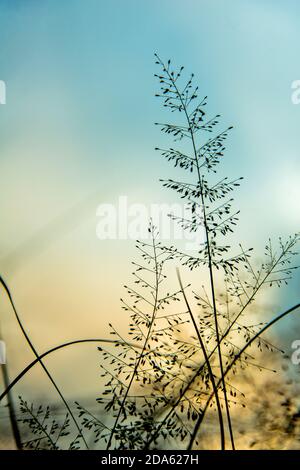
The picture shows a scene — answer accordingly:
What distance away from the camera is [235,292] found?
1.43 m

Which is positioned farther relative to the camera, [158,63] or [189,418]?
[158,63]

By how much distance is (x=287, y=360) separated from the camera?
1.37 metres

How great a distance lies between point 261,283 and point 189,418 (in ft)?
1.48

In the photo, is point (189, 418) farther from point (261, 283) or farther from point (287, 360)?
point (261, 283)

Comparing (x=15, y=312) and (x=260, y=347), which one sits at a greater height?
(x=15, y=312)

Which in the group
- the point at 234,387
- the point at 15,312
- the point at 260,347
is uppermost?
the point at 15,312

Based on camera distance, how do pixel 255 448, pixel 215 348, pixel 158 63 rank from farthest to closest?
1. pixel 158 63
2. pixel 215 348
3. pixel 255 448

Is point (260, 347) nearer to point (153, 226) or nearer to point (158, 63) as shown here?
point (153, 226)

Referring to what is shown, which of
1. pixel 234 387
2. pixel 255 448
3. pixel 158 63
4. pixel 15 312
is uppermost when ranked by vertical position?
pixel 158 63
